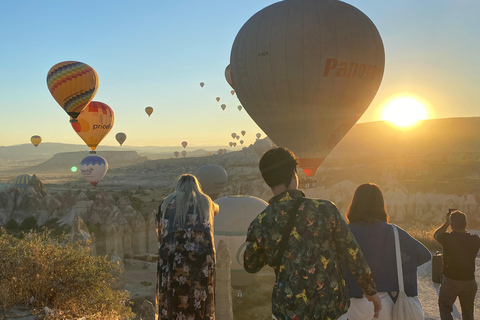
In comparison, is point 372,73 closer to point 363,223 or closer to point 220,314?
point 220,314

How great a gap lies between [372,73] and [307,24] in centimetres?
402

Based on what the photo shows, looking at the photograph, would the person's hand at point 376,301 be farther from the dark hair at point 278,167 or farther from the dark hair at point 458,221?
the dark hair at point 458,221

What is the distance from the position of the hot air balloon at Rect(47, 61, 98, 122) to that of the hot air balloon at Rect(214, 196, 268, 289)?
2265 cm

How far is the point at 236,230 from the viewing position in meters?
19.0

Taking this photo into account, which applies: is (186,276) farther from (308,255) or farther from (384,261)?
(384,261)

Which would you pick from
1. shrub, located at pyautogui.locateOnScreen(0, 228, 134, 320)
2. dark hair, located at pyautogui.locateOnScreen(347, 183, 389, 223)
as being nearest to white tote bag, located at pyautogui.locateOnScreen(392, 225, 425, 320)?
dark hair, located at pyautogui.locateOnScreen(347, 183, 389, 223)

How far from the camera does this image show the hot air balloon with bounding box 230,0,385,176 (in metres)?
19.4

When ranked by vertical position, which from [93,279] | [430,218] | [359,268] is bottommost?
[430,218]

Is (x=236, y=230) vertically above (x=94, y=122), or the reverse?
(x=94, y=122)

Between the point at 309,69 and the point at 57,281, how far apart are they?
1523cm

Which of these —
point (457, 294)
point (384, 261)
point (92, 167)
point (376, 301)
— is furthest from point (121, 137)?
point (376, 301)

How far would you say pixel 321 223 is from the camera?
3.17m

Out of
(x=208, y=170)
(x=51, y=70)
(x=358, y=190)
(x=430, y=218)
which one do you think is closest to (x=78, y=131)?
(x=51, y=70)

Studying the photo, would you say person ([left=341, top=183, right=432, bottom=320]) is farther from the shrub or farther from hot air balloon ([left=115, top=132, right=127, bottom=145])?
hot air balloon ([left=115, top=132, right=127, bottom=145])
